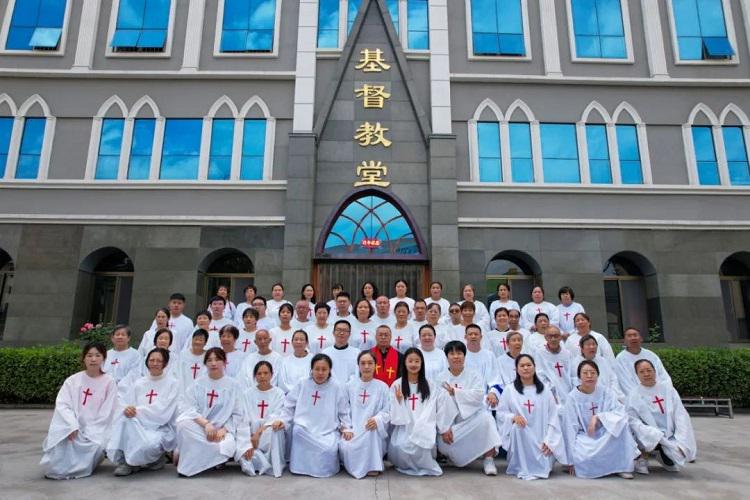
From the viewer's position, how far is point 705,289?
13.7 m

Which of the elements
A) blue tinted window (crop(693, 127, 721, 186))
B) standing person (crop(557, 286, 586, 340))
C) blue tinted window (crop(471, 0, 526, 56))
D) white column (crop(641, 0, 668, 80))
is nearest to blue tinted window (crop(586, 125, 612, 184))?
white column (crop(641, 0, 668, 80))

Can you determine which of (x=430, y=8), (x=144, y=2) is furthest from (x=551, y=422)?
(x=144, y=2)

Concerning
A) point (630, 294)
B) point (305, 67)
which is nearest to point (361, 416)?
point (630, 294)

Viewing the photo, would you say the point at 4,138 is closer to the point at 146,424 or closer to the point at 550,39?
the point at 146,424

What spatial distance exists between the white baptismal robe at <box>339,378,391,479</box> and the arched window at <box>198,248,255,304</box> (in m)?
8.73

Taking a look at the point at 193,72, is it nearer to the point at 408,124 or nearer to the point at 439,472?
the point at 408,124

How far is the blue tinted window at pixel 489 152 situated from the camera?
1445 centimetres

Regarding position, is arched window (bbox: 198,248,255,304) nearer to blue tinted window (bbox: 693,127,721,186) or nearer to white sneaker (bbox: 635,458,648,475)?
white sneaker (bbox: 635,458,648,475)

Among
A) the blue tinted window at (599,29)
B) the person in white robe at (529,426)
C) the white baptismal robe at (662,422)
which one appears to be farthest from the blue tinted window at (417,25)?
the white baptismal robe at (662,422)

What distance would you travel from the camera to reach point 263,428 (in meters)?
5.76

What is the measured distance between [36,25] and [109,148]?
5.04 m

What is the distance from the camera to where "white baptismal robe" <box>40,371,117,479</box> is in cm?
539

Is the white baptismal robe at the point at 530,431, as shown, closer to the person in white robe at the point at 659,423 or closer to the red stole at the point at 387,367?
the person in white robe at the point at 659,423

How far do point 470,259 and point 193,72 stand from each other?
33.9 feet
